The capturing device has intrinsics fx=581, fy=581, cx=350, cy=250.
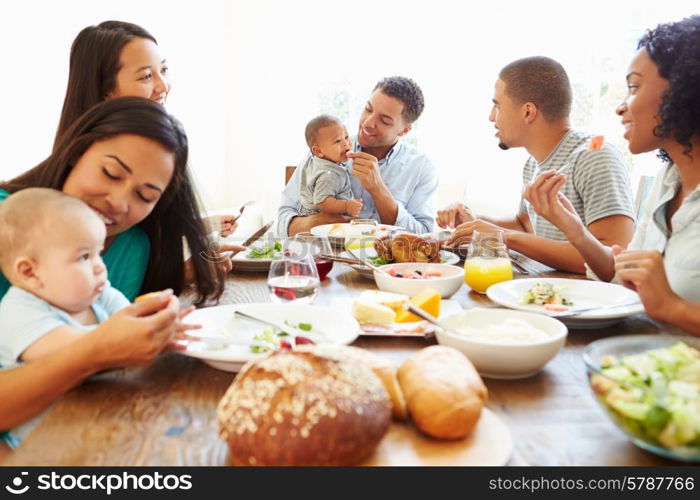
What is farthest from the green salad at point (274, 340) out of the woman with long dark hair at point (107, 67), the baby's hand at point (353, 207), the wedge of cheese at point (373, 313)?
the baby's hand at point (353, 207)

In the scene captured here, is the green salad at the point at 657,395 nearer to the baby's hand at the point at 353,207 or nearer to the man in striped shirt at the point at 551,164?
the man in striped shirt at the point at 551,164

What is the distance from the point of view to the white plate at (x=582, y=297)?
1.35 m

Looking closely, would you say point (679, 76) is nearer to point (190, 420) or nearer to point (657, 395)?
point (657, 395)

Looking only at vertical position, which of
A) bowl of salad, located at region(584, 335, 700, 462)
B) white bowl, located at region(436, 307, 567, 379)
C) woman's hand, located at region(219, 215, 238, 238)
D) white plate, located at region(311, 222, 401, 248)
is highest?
bowl of salad, located at region(584, 335, 700, 462)

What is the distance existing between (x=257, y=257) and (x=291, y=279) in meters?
0.57

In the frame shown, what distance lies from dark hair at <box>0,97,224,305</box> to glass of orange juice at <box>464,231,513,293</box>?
0.73m

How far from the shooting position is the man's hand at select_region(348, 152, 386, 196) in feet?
10.6

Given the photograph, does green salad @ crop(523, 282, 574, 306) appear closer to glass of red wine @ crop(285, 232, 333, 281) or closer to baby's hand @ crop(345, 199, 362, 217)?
glass of red wine @ crop(285, 232, 333, 281)

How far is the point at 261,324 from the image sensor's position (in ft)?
4.29

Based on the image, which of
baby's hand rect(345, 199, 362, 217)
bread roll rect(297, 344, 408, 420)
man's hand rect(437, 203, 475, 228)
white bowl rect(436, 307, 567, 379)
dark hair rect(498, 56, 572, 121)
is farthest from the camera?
baby's hand rect(345, 199, 362, 217)

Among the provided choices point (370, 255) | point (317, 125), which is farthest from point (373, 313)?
point (317, 125)

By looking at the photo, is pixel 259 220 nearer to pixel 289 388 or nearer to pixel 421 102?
pixel 421 102

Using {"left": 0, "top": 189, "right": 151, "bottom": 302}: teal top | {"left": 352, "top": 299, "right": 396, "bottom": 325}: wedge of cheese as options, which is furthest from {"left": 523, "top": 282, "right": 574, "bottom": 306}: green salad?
{"left": 0, "top": 189, "right": 151, "bottom": 302}: teal top

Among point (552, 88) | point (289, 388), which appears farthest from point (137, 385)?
point (552, 88)
